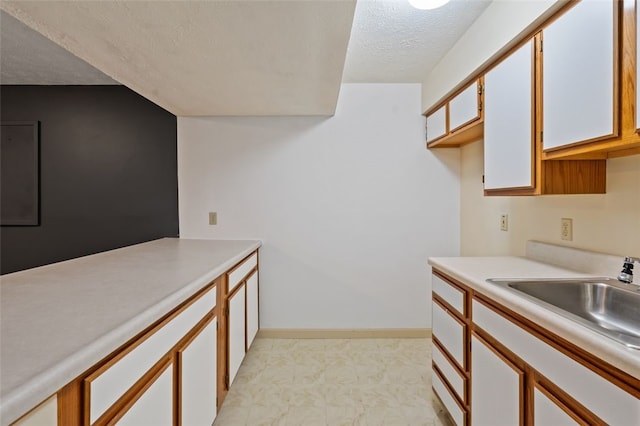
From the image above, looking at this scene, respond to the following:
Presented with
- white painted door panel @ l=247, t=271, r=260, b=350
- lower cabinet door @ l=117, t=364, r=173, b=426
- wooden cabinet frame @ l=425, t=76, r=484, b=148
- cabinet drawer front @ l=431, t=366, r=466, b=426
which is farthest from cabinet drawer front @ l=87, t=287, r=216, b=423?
wooden cabinet frame @ l=425, t=76, r=484, b=148

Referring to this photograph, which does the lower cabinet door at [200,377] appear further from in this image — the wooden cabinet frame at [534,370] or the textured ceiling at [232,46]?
the textured ceiling at [232,46]

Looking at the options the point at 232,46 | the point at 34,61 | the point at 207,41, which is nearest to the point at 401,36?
the point at 232,46

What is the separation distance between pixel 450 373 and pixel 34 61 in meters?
3.68

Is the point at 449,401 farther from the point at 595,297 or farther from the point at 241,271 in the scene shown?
the point at 241,271

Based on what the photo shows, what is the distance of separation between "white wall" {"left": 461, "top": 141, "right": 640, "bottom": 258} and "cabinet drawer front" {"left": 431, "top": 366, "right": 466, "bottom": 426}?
0.91 m

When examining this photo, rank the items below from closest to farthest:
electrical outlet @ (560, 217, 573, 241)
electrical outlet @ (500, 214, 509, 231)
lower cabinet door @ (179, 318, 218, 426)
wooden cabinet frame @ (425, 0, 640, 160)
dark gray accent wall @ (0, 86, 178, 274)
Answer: wooden cabinet frame @ (425, 0, 640, 160), lower cabinet door @ (179, 318, 218, 426), electrical outlet @ (560, 217, 573, 241), electrical outlet @ (500, 214, 509, 231), dark gray accent wall @ (0, 86, 178, 274)

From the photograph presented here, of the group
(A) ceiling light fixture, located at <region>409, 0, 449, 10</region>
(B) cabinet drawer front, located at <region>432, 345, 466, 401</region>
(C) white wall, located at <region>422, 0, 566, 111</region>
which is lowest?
(B) cabinet drawer front, located at <region>432, 345, 466, 401</region>

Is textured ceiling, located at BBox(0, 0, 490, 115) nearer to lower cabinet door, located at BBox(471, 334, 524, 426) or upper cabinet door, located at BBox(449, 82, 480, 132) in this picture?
upper cabinet door, located at BBox(449, 82, 480, 132)

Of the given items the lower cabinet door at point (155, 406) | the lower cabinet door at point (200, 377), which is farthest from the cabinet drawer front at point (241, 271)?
the lower cabinet door at point (155, 406)

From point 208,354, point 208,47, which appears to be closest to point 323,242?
point 208,354

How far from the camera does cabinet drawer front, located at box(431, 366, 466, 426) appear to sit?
4.86 ft

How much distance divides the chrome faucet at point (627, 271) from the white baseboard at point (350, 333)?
1.84m

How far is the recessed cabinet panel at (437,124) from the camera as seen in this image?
2451 millimetres

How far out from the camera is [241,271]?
7.27 feet
